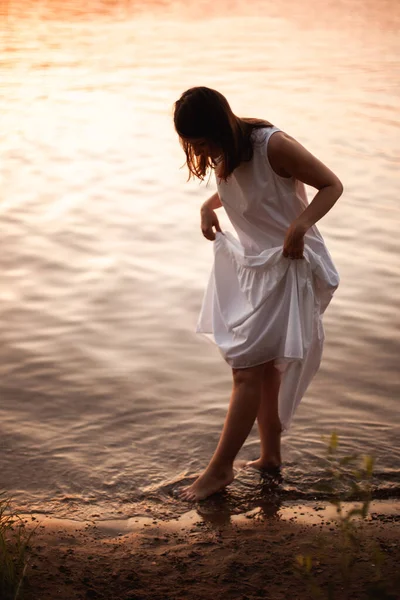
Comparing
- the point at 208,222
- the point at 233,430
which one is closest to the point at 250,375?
the point at 233,430

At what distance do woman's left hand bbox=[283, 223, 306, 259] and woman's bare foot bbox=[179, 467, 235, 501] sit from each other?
2.75 ft

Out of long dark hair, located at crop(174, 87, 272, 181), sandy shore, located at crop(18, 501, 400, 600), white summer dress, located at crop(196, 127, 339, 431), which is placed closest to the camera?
sandy shore, located at crop(18, 501, 400, 600)

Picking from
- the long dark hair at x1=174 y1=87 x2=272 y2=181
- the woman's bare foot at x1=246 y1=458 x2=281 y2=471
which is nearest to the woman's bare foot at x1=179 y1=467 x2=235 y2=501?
the woman's bare foot at x1=246 y1=458 x2=281 y2=471

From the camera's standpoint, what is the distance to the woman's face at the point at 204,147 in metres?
3.30

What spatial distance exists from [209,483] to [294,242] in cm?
95

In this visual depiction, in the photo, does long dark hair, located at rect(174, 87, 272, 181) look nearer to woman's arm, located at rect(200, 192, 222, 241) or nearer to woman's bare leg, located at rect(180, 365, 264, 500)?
woman's arm, located at rect(200, 192, 222, 241)

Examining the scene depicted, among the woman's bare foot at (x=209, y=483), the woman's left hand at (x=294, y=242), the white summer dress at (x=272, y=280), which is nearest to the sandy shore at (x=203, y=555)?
the woman's bare foot at (x=209, y=483)

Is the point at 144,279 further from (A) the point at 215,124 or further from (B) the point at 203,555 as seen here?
(B) the point at 203,555

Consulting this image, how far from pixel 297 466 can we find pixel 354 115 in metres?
7.08

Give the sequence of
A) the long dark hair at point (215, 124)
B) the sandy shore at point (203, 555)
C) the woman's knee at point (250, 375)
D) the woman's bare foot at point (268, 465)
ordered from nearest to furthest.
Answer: the sandy shore at point (203, 555) → the long dark hair at point (215, 124) → the woman's knee at point (250, 375) → the woman's bare foot at point (268, 465)

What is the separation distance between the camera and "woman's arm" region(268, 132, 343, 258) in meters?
3.23

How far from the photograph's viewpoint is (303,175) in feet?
10.7

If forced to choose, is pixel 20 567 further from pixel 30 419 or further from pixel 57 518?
pixel 30 419

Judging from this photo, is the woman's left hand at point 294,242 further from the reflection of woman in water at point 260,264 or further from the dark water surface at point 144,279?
the dark water surface at point 144,279
